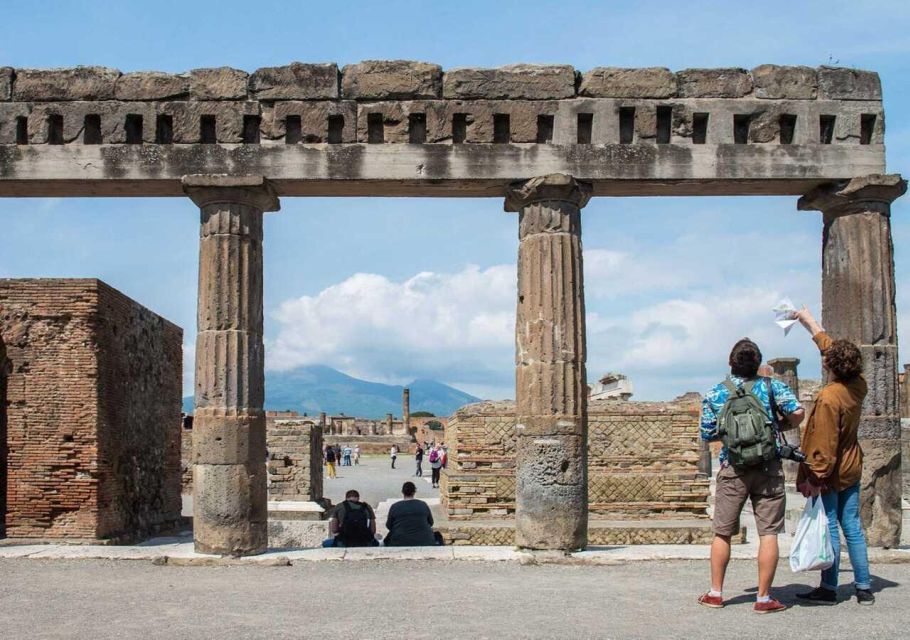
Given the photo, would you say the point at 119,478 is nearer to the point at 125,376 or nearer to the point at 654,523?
the point at 125,376

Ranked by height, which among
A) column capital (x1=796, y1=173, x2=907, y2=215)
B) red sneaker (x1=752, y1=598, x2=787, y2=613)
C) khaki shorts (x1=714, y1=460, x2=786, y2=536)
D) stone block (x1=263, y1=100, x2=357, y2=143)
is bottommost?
red sneaker (x1=752, y1=598, x2=787, y2=613)

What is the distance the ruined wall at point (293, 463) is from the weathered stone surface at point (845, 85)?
1285 centimetres

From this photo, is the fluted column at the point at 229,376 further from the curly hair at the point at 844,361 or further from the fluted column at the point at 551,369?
the curly hair at the point at 844,361

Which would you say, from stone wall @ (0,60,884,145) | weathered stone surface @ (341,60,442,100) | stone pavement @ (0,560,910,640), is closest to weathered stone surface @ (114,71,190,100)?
stone wall @ (0,60,884,145)

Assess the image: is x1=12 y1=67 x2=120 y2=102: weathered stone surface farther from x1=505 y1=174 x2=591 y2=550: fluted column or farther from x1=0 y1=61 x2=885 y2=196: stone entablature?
x1=505 y1=174 x2=591 y2=550: fluted column

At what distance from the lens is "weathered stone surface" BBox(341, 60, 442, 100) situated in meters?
11.7

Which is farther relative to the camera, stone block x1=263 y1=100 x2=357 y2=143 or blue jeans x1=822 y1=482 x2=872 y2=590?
stone block x1=263 y1=100 x2=357 y2=143

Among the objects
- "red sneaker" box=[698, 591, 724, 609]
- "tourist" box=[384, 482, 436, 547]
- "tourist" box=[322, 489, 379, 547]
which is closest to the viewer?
"red sneaker" box=[698, 591, 724, 609]

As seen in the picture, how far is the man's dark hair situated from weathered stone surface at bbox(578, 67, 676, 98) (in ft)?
15.1

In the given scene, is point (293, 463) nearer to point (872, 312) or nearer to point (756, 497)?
point (872, 312)

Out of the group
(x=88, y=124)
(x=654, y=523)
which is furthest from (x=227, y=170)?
(x=654, y=523)

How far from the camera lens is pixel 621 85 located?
11.8 meters

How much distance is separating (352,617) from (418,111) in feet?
19.5

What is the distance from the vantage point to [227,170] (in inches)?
460
